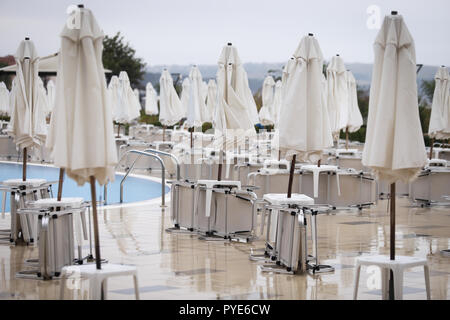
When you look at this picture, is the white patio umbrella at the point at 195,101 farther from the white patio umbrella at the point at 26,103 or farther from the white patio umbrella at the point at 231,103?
the white patio umbrella at the point at 26,103

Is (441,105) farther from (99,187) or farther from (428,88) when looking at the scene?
(428,88)

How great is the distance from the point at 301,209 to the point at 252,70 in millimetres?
56585

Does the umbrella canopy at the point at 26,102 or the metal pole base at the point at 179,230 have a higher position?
the umbrella canopy at the point at 26,102

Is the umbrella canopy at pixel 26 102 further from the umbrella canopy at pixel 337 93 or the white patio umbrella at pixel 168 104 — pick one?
the white patio umbrella at pixel 168 104

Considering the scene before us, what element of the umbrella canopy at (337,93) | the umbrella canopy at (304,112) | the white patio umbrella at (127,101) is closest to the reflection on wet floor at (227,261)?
the umbrella canopy at (304,112)

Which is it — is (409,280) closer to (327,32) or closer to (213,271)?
(213,271)

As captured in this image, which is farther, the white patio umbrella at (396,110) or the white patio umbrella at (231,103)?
the white patio umbrella at (231,103)

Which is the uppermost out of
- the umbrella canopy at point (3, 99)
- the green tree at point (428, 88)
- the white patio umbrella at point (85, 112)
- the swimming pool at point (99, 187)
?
the green tree at point (428, 88)

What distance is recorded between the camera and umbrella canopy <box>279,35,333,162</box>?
720 cm

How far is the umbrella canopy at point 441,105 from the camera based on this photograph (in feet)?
43.9

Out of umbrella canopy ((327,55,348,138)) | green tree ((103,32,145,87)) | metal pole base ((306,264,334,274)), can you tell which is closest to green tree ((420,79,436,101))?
green tree ((103,32,145,87))

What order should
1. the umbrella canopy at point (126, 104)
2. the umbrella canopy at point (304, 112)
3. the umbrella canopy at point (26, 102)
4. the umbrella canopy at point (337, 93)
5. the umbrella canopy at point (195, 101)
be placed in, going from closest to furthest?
the umbrella canopy at point (304, 112) → the umbrella canopy at point (26, 102) → the umbrella canopy at point (337, 93) → the umbrella canopy at point (195, 101) → the umbrella canopy at point (126, 104)

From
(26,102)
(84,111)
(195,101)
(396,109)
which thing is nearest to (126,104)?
(195,101)

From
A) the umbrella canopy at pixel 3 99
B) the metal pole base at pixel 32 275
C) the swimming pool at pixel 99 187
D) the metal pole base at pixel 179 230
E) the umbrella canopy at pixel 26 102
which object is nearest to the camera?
the metal pole base at pixel 32 275
